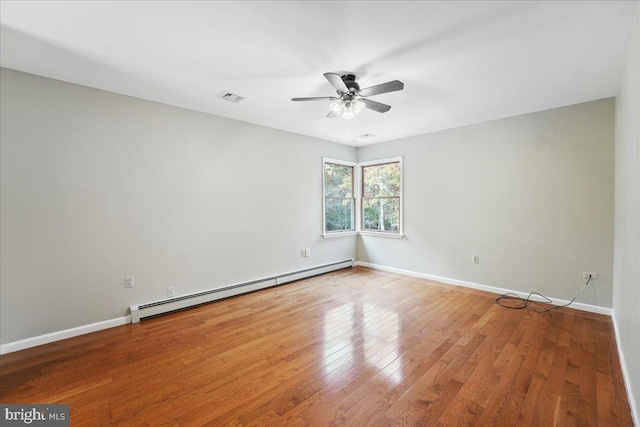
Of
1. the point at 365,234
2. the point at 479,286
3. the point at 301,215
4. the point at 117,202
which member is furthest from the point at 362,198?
the point at 117,202

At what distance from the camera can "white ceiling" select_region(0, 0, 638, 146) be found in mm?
1796

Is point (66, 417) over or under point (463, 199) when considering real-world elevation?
under

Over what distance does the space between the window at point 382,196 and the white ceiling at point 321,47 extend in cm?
216

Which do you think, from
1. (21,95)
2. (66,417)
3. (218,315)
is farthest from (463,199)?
(21,95)

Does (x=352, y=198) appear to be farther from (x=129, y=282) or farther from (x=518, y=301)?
(x=129, y=282)

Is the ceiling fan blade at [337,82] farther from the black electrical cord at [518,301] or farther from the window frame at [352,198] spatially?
the black electrical cord at [518,301]

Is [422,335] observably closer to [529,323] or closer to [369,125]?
[529,323]

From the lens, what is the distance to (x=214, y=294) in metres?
Answer: 3.79

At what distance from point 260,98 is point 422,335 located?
317cm

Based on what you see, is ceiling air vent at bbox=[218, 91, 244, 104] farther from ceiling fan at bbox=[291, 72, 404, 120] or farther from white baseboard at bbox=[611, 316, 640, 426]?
white baseboard at bbox=[611, 316, 640, 426]

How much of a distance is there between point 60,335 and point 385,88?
13.0 feet

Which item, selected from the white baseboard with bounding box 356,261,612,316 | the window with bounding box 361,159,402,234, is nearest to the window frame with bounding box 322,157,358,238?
the window with bounding box 361,159,402,234

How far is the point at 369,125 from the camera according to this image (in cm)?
433

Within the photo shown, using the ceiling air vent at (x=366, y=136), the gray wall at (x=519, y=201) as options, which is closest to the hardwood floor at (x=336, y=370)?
the gray wall at (x=519, y=201)
